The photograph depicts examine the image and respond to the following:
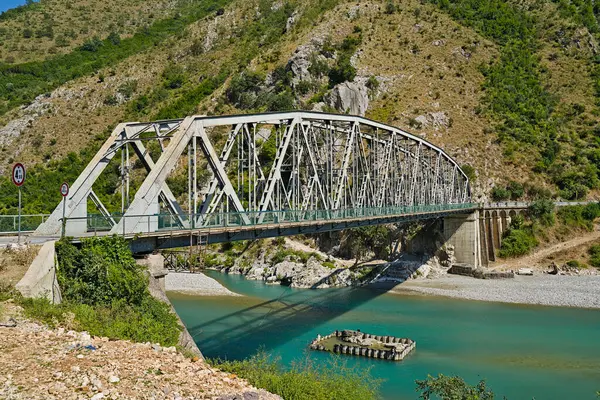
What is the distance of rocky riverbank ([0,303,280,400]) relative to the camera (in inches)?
360

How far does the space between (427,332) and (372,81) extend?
6484cm

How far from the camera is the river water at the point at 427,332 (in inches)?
958

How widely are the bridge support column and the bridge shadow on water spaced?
1436cm

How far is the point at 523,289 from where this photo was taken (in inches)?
1849

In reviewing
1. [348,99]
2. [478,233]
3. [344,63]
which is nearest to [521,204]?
[478,233]

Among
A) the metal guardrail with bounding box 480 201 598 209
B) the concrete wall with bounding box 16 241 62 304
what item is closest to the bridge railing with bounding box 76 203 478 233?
the concrete wall with bounding box 16 241 62 304

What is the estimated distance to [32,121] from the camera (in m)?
96.2

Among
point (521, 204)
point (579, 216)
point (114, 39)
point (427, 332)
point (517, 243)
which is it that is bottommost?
point (427, 332)

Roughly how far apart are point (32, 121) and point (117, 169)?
25.2 metres

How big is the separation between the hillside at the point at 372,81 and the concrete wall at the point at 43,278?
179 ft

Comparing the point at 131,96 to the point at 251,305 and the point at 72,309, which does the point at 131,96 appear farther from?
the point at 72,309

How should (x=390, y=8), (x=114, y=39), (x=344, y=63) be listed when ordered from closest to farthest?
1. (x=344, y=63)
2. (x=390, y=8)
3. (x=114, y=39)

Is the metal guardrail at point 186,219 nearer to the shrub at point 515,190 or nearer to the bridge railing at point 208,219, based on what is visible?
the bridge railing at point 208,219

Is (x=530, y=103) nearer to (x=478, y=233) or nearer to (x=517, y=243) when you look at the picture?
(x=517, y=243)
